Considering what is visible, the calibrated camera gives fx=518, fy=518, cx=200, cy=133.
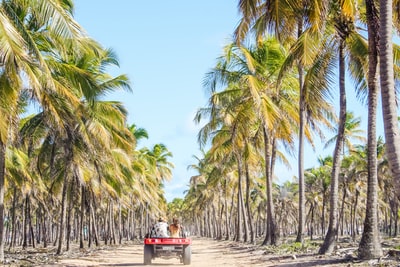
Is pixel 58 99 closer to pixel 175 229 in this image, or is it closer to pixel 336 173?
pixel 175 229

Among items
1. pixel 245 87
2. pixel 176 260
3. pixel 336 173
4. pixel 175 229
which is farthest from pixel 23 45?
pixel 245 87

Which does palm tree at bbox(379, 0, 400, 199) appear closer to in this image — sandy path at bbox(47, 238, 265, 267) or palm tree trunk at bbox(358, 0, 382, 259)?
palm tree trunk at bbox(358, 0, 382, 259)

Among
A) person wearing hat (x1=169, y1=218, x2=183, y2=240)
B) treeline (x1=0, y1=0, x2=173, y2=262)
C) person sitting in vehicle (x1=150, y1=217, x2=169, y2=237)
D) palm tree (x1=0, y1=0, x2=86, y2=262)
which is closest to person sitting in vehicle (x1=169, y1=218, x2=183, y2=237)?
person wearing hat (x1=169, y1=218, x2=183, y2=240)

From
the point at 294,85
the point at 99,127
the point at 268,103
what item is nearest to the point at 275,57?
the point at 294,85

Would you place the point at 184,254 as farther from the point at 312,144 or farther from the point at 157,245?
the point at 312,144

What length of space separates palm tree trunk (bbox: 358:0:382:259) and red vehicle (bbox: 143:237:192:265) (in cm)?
647

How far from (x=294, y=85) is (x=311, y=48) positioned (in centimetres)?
1000

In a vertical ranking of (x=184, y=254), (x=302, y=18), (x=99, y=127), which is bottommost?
(x=184, y=254)

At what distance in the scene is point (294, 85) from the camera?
2509 centimetres

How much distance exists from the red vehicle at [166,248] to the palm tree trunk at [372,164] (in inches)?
255

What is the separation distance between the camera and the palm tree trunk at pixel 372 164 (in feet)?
42.0

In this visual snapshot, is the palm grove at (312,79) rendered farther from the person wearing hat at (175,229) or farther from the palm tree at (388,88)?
the person wearing hat at (175,229)

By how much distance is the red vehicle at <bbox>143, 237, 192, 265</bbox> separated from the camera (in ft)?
57.4

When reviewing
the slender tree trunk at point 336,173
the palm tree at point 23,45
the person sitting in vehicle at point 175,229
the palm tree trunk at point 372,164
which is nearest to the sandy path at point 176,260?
the person sitting in vehicle at point 175,229
